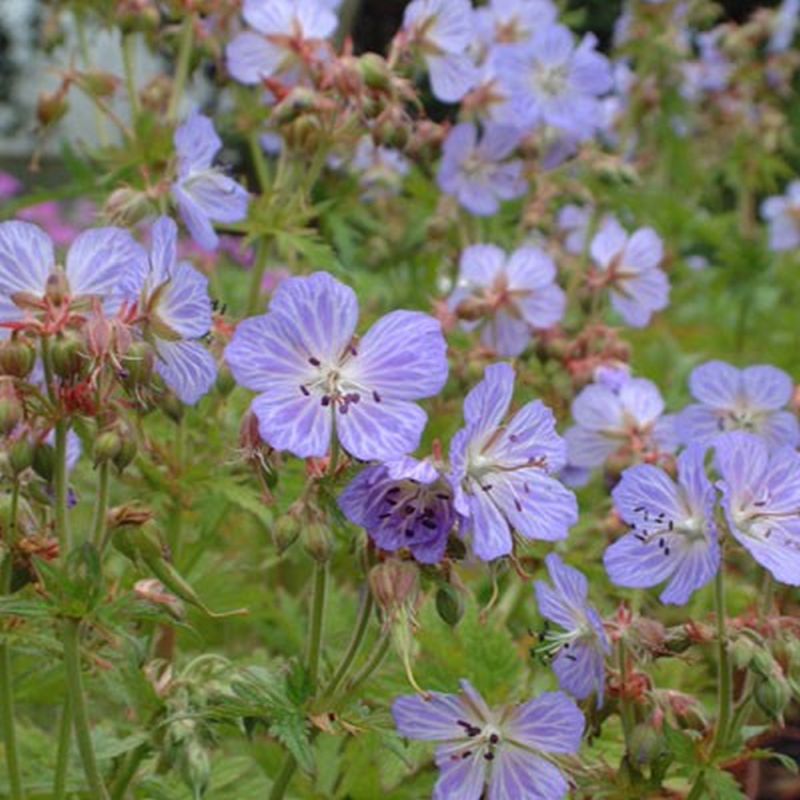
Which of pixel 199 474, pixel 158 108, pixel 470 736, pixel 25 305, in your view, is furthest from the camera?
pixel 158 108

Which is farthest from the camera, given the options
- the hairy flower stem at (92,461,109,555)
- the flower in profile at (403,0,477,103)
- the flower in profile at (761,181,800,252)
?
the flower in profile at (761,181,800,252)

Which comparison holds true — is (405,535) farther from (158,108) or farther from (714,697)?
(158,108)

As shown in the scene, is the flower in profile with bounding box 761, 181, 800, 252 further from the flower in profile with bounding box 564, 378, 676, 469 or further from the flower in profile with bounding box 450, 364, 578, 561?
the flower in profile with bounding box 450, 364, 578, 561

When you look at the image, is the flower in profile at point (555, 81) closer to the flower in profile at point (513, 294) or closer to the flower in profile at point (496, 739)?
the flower in profile at point (513, 294)

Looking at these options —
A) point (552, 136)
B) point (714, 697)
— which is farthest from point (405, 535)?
point (552, 136)

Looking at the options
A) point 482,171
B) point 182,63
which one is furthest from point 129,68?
point 482,171

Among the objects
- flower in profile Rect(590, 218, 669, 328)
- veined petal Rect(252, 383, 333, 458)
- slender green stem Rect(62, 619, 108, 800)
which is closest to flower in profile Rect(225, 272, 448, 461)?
veined petal Rect(252, 383, 333, 458)

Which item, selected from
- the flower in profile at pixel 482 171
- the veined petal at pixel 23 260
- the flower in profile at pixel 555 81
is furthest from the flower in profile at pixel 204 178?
the flower in profile at pixel 555 81
